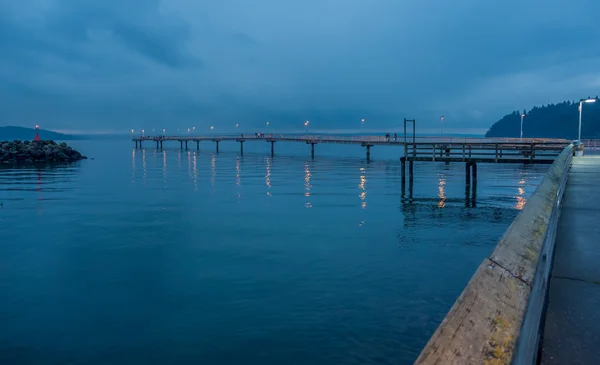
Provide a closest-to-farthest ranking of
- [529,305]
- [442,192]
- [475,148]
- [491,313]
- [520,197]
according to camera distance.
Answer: [491,313] < [529,305] < [520,197] < [442,192] < [475,148]

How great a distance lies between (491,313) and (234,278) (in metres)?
11.0

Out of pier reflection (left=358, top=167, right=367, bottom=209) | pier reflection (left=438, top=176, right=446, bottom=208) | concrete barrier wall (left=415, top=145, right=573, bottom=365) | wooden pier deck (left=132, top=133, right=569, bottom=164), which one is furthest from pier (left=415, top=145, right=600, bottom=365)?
wooden pier deck (left=132, top=133, right=569, bottom=164)

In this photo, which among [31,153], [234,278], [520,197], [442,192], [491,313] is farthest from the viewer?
[31,153]

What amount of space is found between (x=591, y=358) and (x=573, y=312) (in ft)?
2.42

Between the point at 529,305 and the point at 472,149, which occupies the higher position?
the point at 472,149

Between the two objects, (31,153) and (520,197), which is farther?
(31,153)

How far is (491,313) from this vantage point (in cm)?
162

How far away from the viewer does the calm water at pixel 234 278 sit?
838 centimetres

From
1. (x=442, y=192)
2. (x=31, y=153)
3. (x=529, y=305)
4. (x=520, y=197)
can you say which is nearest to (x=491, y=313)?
(x=529, y=305)

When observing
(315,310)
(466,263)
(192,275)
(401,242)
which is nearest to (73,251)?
(192,275)

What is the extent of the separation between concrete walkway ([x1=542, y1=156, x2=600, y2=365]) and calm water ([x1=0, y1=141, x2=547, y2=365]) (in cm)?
362

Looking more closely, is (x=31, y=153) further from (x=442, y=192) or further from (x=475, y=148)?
(x=475, y=148)

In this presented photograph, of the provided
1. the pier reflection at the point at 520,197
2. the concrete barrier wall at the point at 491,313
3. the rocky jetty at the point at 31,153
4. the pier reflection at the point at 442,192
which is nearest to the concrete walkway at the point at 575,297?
the concrete barrier wall at the point at 491,313

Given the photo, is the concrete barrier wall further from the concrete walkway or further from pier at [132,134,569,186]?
pier at [132,134,569,186]
